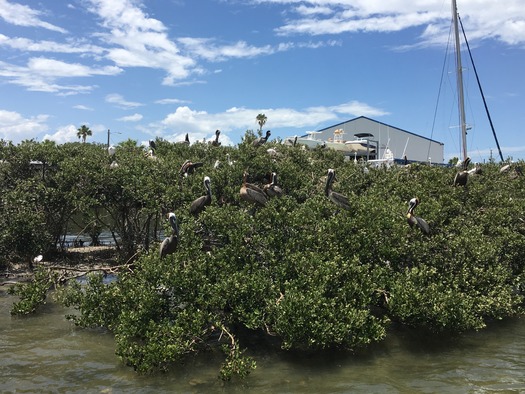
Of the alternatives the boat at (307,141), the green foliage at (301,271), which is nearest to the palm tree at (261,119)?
the boat at (307,141)

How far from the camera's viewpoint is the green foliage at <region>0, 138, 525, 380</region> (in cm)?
820

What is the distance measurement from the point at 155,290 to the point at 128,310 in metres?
0.62

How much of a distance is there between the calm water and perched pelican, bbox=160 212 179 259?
7.33 ft

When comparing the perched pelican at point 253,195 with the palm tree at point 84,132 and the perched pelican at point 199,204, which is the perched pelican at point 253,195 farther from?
the palm tree at point 84,132

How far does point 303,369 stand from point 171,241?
363cm

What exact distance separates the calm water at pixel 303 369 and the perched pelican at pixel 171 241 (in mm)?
2233

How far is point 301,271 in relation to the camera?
9.04m

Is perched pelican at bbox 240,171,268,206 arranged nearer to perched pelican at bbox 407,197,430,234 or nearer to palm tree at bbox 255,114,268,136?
perched pelican at bbox 407,197,430,234

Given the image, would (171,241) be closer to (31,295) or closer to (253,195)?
→ (253,195)

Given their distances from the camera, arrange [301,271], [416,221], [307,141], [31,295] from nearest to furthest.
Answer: [301,271] < [416,221] < [31,295] < [307,141]

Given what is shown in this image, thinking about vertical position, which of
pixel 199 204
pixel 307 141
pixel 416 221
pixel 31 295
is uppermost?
pixel 307 141

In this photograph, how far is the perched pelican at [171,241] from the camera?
377 inches

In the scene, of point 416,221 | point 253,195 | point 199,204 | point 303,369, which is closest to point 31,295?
point 199,204

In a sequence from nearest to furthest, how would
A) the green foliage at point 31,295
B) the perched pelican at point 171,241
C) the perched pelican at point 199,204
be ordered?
1. the perched pelican at point 171,241
2. the perched pelican at point 199,204
3. the green foliage at point 31,295
